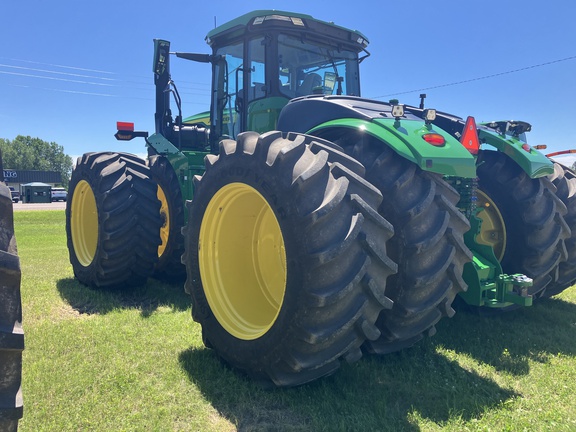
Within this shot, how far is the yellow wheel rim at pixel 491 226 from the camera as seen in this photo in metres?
4.23

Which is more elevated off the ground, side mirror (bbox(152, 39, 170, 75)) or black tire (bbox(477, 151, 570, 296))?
side mirror (bbox(152, 39, 170, 75))

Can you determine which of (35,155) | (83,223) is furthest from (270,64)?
(35,155)

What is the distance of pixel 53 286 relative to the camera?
5.70 m

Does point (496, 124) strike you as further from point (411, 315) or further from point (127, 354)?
point (127, 354)

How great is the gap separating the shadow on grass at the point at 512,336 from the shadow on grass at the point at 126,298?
2706mm

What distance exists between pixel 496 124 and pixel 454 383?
2.89 metres

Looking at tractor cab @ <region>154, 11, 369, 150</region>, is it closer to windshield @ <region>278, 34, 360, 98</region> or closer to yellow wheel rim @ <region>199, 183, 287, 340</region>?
windshield @ <region>278, 34, 360, 98</region>

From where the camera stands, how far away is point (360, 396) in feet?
9.26

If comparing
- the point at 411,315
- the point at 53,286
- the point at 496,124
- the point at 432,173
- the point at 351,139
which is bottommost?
the point at 53,286

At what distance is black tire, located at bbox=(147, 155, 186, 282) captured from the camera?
5578mm

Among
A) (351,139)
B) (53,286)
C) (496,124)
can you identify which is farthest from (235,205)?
(53,286)

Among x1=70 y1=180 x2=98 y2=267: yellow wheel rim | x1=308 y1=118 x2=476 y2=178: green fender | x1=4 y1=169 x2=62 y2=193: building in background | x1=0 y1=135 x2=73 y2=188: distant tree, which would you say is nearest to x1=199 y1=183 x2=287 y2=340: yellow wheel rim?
x1=308 y1=118 x2=476 y2=178: green fender

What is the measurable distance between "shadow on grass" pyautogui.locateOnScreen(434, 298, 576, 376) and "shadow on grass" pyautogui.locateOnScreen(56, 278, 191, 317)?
2.71 meters

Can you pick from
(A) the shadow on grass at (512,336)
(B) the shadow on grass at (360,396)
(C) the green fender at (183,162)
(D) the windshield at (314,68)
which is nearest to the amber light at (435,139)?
(B) the shadow on grass at (360,396)
